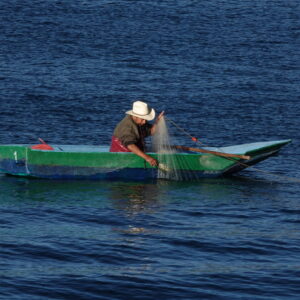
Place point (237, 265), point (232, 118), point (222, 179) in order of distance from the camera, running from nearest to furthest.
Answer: point (237, 265)
point (222, 179)
point (232, 118)

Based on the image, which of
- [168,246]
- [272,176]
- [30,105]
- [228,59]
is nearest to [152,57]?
[228,59]

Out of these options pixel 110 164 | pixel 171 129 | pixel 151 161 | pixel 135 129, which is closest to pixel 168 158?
pixel 151 161

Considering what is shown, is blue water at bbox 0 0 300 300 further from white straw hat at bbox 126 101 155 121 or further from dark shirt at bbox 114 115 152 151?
white straw hat at bbox 126 101 155 121

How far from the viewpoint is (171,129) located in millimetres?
22969

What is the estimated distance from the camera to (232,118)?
24.1 metres

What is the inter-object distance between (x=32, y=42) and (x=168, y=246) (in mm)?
22394

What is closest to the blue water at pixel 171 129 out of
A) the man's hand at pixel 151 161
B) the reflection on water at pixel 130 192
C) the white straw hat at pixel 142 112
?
the reflection on water at pixel 130 192

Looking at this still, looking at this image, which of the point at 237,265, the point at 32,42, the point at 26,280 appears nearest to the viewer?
the point at 26,280

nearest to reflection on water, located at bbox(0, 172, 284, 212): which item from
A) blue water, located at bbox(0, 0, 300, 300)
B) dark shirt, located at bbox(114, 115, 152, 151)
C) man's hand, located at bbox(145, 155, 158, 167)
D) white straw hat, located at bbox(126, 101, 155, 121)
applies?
blue water, located at bbox(0, 0, 300, 300)

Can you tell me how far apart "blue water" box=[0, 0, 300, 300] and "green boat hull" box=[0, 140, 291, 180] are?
0.25 meters

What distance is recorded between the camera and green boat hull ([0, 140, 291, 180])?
16.9 meters

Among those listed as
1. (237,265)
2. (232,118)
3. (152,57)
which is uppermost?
(152,57)

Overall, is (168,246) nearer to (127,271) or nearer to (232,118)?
(127,271)

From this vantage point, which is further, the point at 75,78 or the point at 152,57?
the point at 152,57
